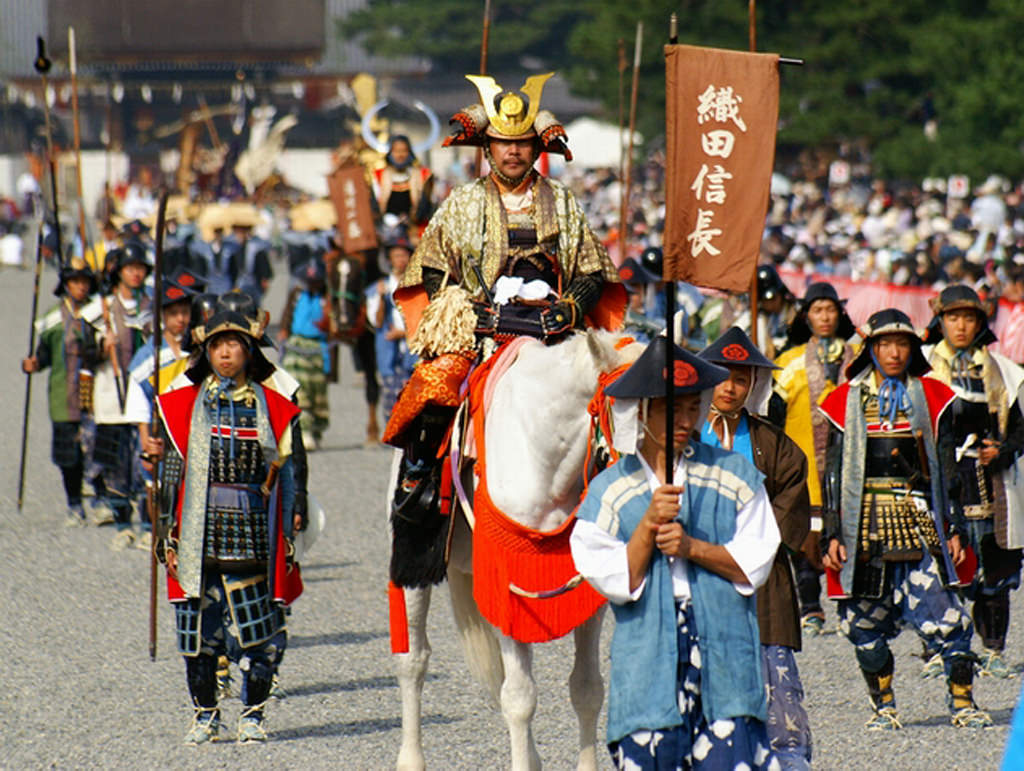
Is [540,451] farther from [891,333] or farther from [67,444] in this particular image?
[67,444]

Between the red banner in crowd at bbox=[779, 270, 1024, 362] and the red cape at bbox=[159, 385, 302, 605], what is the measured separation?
283 inches

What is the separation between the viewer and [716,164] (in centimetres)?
493

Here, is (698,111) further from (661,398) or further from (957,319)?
(957,319)

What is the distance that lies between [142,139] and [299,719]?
59.8 metres

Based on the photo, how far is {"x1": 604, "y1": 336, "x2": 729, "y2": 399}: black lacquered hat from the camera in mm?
4805

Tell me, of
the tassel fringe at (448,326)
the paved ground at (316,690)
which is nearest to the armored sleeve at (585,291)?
the tassel fringe at (448,326)

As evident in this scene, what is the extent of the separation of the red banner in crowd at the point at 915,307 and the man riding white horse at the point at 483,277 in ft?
22.9

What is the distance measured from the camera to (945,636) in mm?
7336

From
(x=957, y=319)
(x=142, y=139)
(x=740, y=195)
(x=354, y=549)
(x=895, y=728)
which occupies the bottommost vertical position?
(x=142, y=139)

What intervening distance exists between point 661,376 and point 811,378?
4.49 metres

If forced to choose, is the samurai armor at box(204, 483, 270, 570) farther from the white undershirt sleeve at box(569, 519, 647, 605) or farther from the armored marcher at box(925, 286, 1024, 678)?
the armored marcher at box(925, 286, 1024, 678)

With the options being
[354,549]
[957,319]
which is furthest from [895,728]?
[354,549]

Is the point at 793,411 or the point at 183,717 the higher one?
the point at 793,411

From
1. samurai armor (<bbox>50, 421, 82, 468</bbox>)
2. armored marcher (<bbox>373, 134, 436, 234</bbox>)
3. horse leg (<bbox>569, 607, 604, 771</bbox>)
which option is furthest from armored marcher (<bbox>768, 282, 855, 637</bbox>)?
armored marcher (<bbox>373, 134, 436, 234</bbox>)
